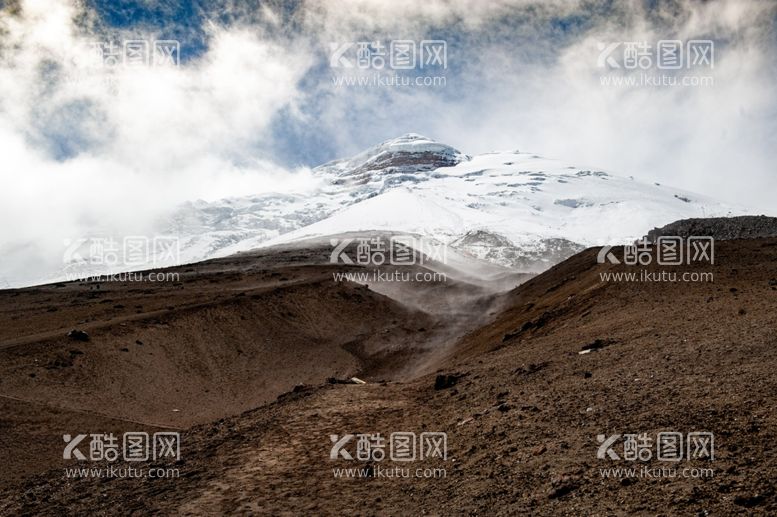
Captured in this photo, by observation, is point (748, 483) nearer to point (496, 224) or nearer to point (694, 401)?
point (694, 401)

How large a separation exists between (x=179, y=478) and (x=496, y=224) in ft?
341

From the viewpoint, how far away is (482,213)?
12012 cm

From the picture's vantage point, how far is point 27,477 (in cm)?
1198

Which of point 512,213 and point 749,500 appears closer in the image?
point 749,500

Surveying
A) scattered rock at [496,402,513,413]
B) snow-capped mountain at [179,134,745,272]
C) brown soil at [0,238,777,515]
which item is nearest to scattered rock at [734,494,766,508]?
brown soil at [0,238,777,515]

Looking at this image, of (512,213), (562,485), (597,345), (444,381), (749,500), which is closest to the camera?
(749,500)

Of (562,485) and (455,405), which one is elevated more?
(455,405)

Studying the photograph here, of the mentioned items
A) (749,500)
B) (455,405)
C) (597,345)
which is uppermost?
(597,345)

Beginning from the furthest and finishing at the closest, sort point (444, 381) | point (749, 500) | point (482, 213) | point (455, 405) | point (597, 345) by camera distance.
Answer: point (482, 213) → point (444, 381) → point (597, 345) → point (455, 405) → point (749, 500)

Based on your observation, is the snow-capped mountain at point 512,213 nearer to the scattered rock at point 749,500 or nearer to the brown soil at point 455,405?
the brown soil at point 455,405

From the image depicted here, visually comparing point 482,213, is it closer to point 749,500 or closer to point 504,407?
point 504,407

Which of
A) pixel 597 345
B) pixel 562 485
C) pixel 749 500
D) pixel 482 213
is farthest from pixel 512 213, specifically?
pixel 749 500

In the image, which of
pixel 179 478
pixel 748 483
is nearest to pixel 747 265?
pixel 748 483

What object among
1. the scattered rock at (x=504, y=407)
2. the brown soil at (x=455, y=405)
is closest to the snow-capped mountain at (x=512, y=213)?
the brown soil at (x=455, y=405)
